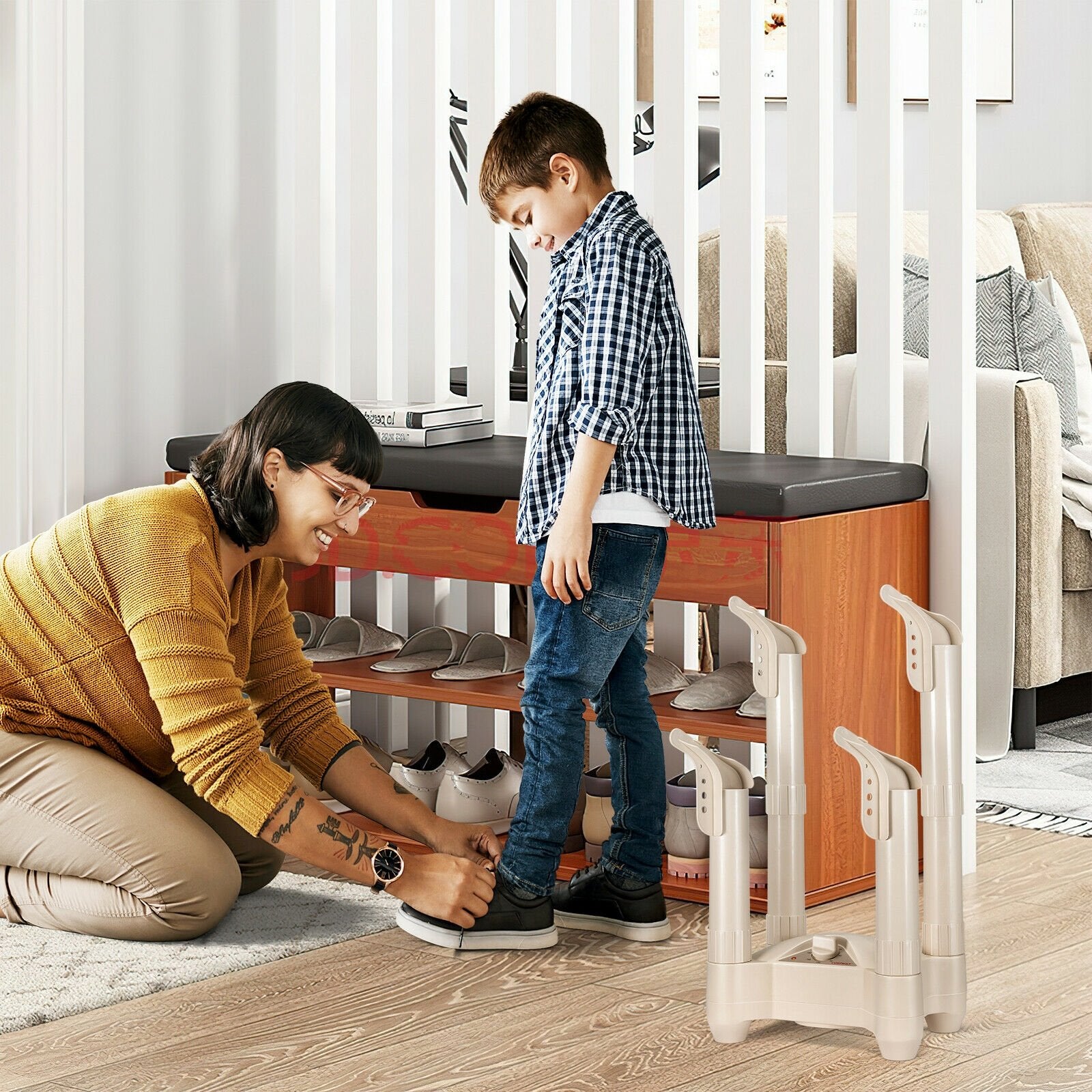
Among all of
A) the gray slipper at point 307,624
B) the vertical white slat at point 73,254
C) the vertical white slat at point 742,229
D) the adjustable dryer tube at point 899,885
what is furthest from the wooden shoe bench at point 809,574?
the vertical white slat at point 73,254

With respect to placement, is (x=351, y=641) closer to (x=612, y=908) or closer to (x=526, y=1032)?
(x=612, y=908)

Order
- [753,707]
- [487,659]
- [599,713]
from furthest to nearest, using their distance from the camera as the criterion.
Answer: [487,659], [753,707], [599,713]

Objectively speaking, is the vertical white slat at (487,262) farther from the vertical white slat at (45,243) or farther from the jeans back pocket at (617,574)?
the jeans back pocket at (617,574)

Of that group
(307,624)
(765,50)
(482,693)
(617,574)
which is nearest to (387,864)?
(617,574)

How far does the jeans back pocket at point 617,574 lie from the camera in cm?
194

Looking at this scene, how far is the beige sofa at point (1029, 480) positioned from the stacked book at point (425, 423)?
0.59 metres

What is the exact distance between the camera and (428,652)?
2.63m

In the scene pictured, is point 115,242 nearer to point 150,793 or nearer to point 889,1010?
point 150,793

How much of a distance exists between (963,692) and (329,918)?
0.91m

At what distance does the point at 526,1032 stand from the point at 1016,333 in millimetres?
2190

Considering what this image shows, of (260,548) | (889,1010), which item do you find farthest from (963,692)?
(260,548)

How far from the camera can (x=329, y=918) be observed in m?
2.12

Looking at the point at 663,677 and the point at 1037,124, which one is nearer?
the point at 663,677

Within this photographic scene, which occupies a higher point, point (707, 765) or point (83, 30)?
point (83, 30)
